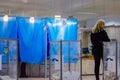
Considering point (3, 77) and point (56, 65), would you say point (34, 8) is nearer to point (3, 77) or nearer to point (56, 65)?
point (56, 65)

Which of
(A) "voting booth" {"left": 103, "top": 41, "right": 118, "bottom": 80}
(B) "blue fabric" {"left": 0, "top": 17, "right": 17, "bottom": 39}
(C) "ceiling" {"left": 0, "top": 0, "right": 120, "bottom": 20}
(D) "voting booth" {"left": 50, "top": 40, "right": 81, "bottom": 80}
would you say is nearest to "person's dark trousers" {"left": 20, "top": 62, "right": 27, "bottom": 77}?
(B) "blue fabric" {"left": 0, "top": 17, "right": 17, "bottom": 39}

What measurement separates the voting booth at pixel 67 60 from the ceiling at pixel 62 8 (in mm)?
2484

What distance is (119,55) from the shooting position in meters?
4.51

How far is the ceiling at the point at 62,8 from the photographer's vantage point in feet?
24.2

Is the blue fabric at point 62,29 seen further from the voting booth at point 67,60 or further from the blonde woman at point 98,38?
the voting booth at point 67,60

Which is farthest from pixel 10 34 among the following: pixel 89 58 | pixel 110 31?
pixel 110 31

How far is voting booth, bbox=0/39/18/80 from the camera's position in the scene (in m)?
3.49

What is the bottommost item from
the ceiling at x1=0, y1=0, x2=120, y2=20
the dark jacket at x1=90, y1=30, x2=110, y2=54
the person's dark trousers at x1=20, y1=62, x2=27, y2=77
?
the person's dark trousers at x1=20, y1=62, x2=27, y2=77

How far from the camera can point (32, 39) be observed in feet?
23.9

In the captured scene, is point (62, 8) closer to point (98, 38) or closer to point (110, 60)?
point (98, 38)

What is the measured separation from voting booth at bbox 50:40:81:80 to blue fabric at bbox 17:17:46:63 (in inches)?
84.8

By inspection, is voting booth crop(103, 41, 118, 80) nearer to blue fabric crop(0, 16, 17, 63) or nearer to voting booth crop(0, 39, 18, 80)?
voting booth crop(0, 39, 18, 80)

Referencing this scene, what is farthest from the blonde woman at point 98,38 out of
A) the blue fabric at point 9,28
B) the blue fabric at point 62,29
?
the blue fabric at point 9,28

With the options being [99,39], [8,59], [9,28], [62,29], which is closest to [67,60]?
[99,39]
